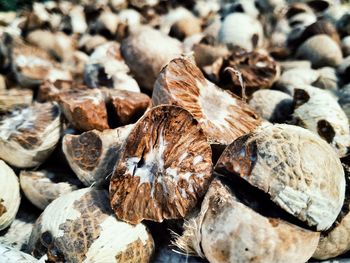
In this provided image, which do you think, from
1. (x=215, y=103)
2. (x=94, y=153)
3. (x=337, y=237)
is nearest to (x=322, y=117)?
(x=215, y=103)

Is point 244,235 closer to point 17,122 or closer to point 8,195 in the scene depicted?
point 8,195

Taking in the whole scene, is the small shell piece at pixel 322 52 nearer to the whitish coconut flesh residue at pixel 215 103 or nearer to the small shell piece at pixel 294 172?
the whitish coconut flesh residue at pixel 215 103

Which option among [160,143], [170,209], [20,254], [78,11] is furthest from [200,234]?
[78,11]

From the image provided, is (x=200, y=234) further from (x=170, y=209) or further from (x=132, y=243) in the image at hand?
(x=132, y=243)

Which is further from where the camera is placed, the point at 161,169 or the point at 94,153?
the point at 94,153

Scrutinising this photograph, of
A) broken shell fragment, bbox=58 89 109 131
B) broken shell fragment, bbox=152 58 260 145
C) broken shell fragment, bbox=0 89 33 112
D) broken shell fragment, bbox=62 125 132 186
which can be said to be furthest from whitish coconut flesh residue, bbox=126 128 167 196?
broken shell fragment, bbox=0 89 33 112

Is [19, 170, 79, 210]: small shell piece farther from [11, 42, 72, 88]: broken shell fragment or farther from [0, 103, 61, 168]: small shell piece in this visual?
[11, 42, 72, 88]: broken shell fragment
